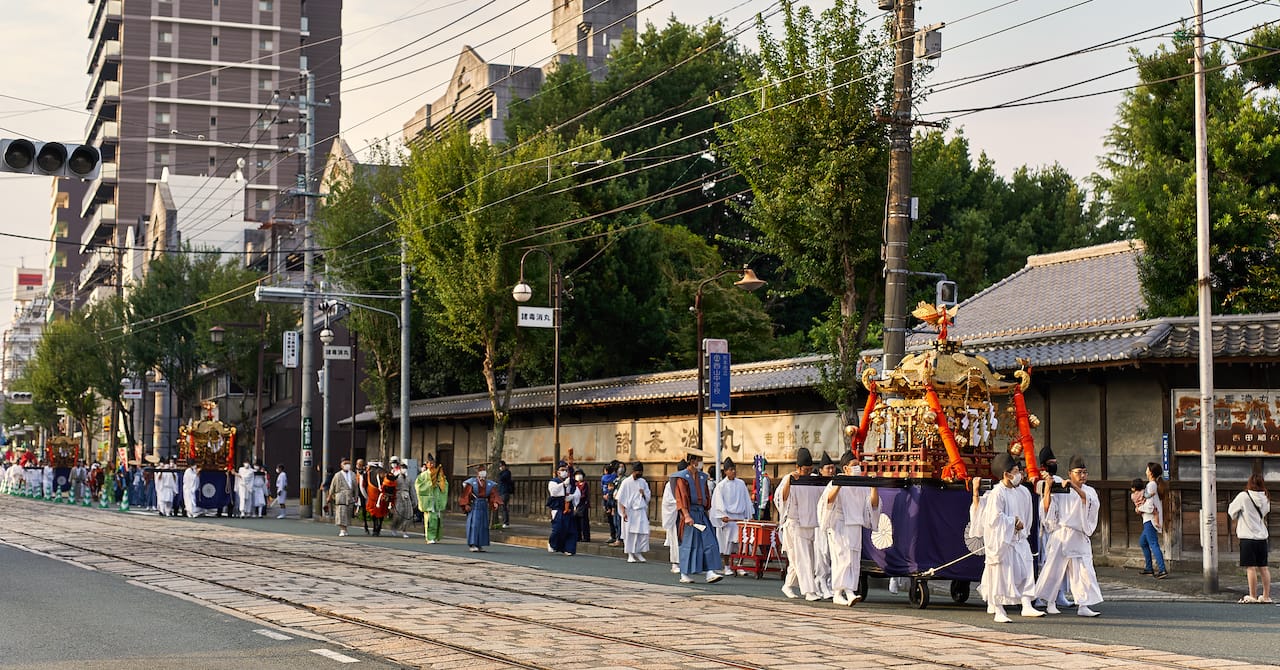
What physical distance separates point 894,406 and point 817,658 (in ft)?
20.0

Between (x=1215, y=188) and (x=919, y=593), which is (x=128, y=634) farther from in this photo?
(x=1215, y=188)

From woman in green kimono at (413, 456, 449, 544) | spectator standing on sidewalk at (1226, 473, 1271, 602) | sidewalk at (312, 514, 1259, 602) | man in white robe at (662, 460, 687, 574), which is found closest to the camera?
spectator standing on sidewalk at (1226, 473, 1271, 602)

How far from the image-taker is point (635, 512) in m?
23.6

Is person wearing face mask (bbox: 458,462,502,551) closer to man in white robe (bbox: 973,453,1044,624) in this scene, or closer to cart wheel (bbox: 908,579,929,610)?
cart wheel (bbox: 908,579,929,610)

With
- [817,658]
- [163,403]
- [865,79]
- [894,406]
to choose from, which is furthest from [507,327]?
[163,403]

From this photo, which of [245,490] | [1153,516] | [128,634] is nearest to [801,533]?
[1153,516]

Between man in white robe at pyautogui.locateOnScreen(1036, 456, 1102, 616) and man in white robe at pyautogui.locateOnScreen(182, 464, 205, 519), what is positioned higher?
man in white robe at pyautogui.locateOnScreen(1036, 456, 1102, 616)

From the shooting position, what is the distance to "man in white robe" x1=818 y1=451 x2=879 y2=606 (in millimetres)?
15742

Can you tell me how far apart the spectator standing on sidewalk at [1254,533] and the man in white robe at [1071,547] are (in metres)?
3.22

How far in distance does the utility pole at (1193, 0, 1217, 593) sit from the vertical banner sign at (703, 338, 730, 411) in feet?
31.3

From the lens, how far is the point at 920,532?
1541 cm

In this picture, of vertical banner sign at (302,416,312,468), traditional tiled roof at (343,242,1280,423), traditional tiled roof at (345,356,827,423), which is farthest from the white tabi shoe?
vertical banner sign at (302,416,312,468)

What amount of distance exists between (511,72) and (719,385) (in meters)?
38.3

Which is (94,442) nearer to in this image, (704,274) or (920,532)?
(704,274)
